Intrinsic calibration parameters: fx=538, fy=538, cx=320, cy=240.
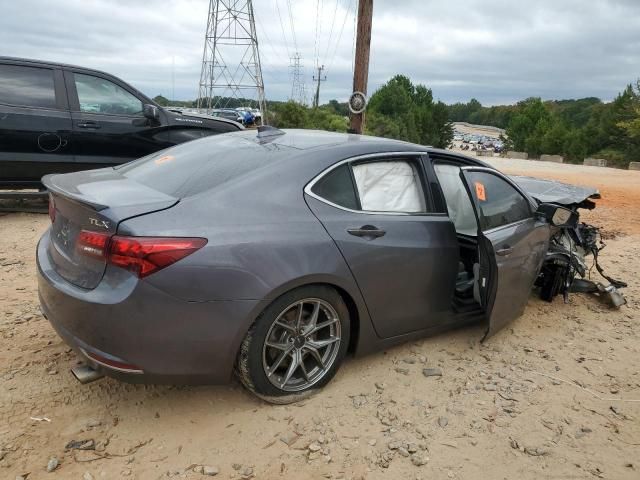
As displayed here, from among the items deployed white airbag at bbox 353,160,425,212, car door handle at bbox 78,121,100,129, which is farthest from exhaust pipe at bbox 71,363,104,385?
car door handle at bbox 78,121,100,129

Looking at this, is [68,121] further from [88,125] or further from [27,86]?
[27,86]

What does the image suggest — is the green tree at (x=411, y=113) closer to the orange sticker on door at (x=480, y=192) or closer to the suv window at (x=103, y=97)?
the suv window at (x=103, y=97)

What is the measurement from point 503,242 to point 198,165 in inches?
83.4

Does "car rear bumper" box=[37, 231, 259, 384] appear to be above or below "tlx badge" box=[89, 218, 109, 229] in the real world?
below

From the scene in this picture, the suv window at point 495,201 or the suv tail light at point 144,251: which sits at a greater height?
the suv window at point 495,201

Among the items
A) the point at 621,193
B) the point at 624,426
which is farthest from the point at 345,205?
the point at 621,193

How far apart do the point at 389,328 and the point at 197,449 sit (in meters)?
1.37

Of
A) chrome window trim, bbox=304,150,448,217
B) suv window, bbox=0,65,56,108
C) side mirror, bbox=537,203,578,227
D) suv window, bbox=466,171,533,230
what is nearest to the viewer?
A: chrome window trim, bbox=304,150,448,217

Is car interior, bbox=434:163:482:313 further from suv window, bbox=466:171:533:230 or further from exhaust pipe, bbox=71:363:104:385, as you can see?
exhaust pipe, bbox=71:363:104:385

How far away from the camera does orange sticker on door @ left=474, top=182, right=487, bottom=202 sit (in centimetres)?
378

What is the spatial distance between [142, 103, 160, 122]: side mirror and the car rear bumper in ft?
15.4

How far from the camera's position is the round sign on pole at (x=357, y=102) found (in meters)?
10.7

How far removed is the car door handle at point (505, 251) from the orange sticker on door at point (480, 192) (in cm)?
37

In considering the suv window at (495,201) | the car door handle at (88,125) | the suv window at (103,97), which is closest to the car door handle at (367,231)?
the suv window at (495,201)
